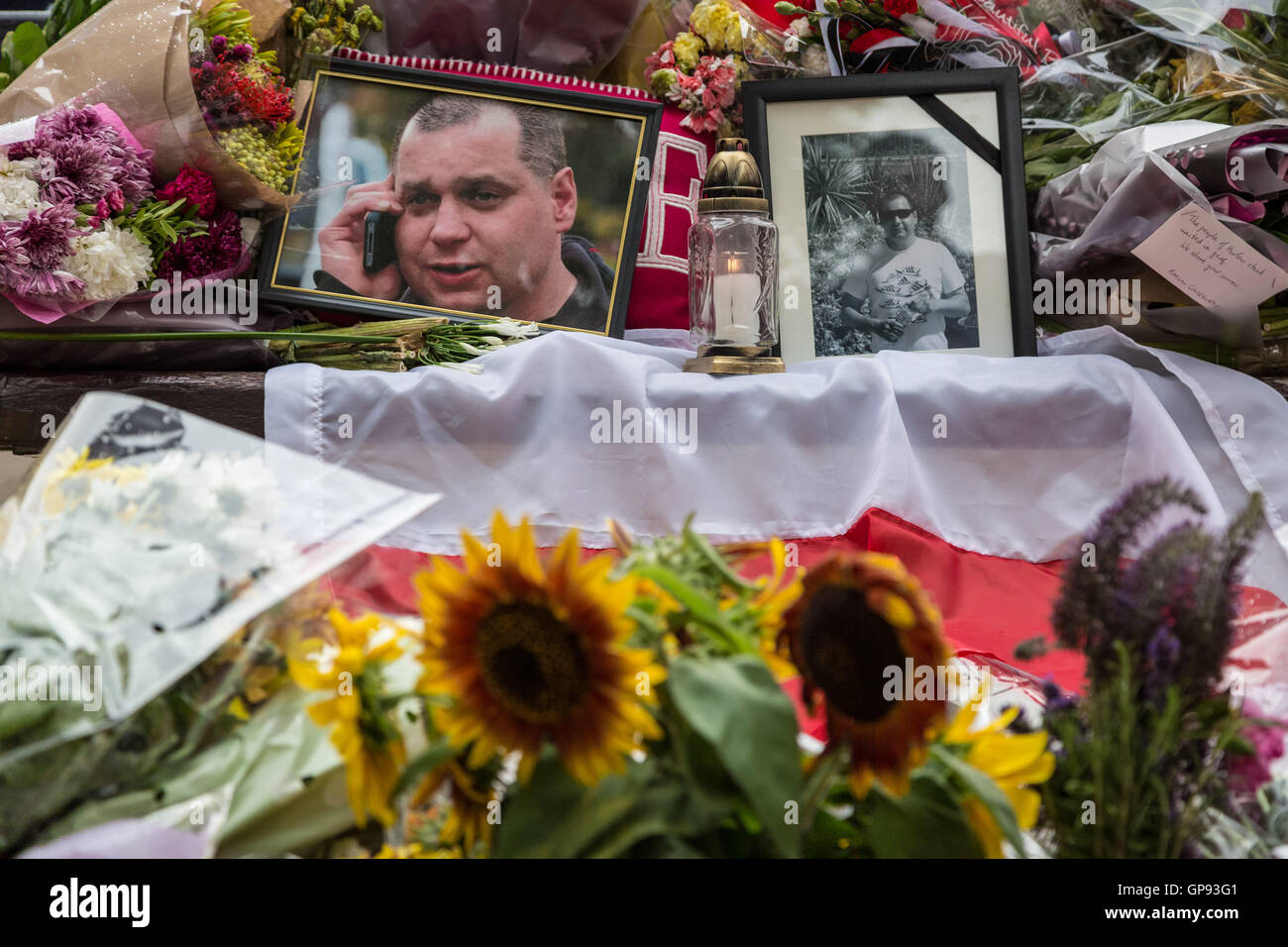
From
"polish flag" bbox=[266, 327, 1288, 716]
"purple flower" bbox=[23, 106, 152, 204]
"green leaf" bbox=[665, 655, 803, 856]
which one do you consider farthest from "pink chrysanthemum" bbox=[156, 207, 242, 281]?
"green leaf" bbox=[665, 655, 803, 856]

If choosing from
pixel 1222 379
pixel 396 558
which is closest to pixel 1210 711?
pixel 396 558

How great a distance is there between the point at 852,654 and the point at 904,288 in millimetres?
1295

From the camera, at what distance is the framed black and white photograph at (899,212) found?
162cm

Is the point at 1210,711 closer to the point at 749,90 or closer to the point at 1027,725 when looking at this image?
the point at 1027,725

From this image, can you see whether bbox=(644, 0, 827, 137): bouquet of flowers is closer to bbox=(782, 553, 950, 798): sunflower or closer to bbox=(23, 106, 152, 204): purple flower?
bbox=(23, 106, 152, 204): purple flower

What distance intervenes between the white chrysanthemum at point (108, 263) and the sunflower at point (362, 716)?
112 centimetres

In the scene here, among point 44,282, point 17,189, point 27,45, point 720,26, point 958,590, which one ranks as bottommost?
point 958,590

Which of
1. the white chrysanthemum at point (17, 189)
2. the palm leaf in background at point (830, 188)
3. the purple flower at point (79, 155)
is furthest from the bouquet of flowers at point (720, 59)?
the white chrysanthemum at point (17, 189)

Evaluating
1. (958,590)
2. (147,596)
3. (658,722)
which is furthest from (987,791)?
(958,590)

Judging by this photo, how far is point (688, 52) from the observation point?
1765mm

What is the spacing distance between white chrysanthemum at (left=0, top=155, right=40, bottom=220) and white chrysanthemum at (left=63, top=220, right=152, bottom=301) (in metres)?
0.07

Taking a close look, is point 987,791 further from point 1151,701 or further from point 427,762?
point 427,762

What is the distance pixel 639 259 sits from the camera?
1.75 meters

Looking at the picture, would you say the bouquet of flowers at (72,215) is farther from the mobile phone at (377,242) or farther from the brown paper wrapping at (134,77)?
the mobile phone at (377,242)
